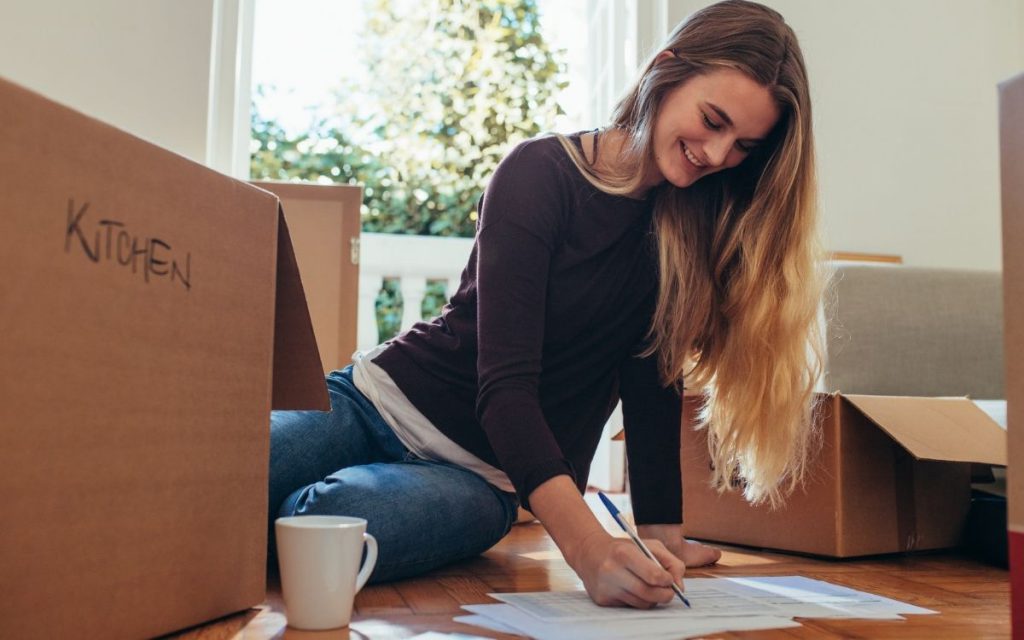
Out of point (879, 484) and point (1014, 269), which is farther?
point (879, 484)

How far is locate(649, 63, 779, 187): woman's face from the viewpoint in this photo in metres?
1.02

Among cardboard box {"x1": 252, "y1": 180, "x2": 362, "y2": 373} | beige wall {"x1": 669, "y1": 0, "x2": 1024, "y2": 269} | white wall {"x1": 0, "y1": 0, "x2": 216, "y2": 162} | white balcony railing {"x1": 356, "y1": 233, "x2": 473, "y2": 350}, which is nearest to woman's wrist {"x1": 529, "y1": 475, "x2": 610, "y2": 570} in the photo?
cardboard box {"x1": 252, "y1": 180, "x2": 362, "y2": 373}

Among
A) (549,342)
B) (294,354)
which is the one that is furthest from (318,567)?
(549,342)

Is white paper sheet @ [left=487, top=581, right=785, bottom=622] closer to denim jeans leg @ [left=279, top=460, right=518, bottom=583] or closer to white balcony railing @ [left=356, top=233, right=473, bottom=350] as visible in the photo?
denim jeans leg @ [left=279, top=460, right=518, bottom=583]

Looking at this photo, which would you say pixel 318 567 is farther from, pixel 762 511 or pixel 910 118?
pixel 910 118

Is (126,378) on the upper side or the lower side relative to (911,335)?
lower

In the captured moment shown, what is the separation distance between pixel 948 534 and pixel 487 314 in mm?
856

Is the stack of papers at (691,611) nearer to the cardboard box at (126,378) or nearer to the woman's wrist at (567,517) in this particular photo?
the woman's wrist at (567,517)

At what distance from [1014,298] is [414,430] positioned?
746 mm

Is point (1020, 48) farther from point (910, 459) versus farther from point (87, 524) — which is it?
point (87, 524)

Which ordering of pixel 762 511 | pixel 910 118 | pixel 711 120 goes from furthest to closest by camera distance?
pixel 910 118, pixel 762 511, pixel 711 120

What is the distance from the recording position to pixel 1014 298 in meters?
0.58

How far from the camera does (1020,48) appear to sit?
8.55 feet

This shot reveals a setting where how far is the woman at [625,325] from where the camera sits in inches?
40.6
